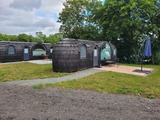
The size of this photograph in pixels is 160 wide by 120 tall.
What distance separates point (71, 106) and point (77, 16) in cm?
3081

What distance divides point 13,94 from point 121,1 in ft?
67.0

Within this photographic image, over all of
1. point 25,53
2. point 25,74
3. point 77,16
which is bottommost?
point 25,74

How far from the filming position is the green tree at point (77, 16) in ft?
116

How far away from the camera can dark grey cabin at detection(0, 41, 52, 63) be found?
80.2 ft

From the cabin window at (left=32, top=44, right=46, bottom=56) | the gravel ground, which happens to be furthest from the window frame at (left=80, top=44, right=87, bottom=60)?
the cabin window at (left=32, top=44, right=46, bottom=56)

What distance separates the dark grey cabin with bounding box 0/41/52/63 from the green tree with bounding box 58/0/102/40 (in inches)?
244

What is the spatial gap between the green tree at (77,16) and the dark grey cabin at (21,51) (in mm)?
6191

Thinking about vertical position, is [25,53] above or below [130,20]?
below

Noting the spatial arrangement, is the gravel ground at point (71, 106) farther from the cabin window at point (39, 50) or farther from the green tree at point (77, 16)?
the green tree at point (77, 16)

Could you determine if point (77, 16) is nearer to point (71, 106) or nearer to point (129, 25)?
point (129, 25)

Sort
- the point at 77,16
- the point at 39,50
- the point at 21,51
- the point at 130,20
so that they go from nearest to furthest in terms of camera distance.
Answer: the point at 130,20
the point at 21,51
the point at 39,50
the point at 77,16

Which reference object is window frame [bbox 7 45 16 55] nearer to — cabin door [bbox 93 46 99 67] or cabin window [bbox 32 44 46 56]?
cabin window [bbox 32 44 46 56]

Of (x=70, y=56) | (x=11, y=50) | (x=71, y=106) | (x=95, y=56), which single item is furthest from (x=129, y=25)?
(x=71, y=106)

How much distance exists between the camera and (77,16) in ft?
120
